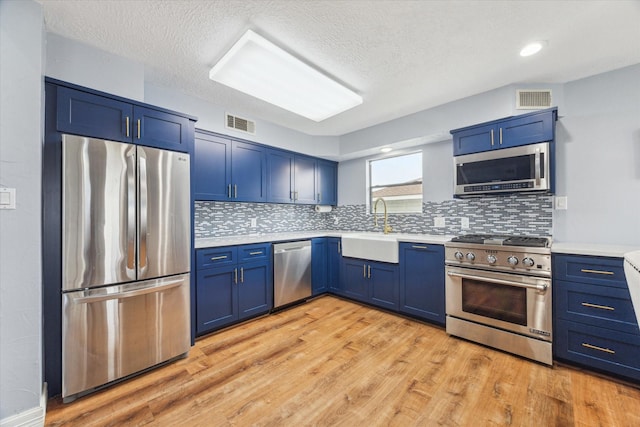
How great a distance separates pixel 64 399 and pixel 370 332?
237cm

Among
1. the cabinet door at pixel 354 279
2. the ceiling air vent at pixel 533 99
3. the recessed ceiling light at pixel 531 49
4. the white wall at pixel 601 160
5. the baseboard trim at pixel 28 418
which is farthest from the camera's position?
the cabinet door at pixel 354 279

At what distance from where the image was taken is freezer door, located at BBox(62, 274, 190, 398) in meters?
1.67

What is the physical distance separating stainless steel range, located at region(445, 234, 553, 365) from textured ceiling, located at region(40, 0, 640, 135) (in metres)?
1.55

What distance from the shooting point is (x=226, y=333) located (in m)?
2.62

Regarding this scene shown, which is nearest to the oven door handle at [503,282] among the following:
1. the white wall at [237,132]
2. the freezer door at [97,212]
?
the white wall at [237,132]

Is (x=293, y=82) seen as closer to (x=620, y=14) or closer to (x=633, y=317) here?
(x=620, y=14)

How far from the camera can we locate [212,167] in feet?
9.39

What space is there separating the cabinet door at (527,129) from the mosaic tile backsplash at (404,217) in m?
0.60

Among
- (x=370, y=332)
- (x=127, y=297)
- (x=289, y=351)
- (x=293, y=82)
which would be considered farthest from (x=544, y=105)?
(x=127, y=297)

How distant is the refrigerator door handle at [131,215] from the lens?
1.88 m

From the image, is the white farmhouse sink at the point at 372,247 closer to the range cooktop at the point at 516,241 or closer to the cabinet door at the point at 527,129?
the range cooktop at the point at 516,241

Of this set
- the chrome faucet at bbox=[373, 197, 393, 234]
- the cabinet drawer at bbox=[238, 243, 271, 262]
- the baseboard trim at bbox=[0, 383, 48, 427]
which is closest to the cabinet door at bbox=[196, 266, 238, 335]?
the cabinet drawer at bbox=[238, 243, 271, 262]

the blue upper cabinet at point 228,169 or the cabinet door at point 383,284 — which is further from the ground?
the blue upper cabinet at point 228,169

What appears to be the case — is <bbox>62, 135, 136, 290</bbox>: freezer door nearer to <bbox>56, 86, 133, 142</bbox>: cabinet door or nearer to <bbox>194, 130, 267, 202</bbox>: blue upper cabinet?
<bbox>56, 86, 133, 142</bbox>: cabinet door
